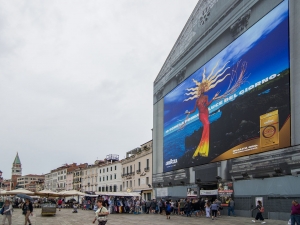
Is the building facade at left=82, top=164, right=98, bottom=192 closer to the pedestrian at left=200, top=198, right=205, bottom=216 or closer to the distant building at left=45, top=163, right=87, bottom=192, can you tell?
the distant building at left=45, top=163, right=87, bottom=192

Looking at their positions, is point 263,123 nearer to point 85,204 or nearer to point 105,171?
point 85,204

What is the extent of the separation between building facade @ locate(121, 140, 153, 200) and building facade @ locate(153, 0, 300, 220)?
35.0ft

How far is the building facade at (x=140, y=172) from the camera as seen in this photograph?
191 feet

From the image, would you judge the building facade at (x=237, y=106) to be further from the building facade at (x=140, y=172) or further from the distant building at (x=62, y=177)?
the distant building at (x=62, y=177)

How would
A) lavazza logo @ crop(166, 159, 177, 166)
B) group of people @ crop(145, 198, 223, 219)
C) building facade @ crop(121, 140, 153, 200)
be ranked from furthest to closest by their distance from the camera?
building facade @ crop(121, 140, 153, 200), lavazza logo @ crop(166, 159, 177, 166), group of people @ crop(145, 198, 223, 219)

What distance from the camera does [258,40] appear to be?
96.3 feet

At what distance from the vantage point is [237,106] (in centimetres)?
3117

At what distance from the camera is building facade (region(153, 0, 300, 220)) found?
25703mm

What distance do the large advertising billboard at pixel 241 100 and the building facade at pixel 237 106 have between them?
0.24 ft

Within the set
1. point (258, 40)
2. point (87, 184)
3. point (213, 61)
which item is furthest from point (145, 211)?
point (87, 184)

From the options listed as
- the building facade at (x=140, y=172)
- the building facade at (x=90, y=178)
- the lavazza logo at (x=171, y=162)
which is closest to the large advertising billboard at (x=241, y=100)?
the lavazza logo at (x=171, y=162)

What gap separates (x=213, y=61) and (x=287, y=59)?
441 inches

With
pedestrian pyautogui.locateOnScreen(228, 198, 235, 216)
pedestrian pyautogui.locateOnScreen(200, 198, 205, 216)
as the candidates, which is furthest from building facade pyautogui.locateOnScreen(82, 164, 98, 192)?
pedestrian pyautogui.locateOnScreen(228, 198, 235, 216)

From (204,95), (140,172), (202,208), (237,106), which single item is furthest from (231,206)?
(140,172)
